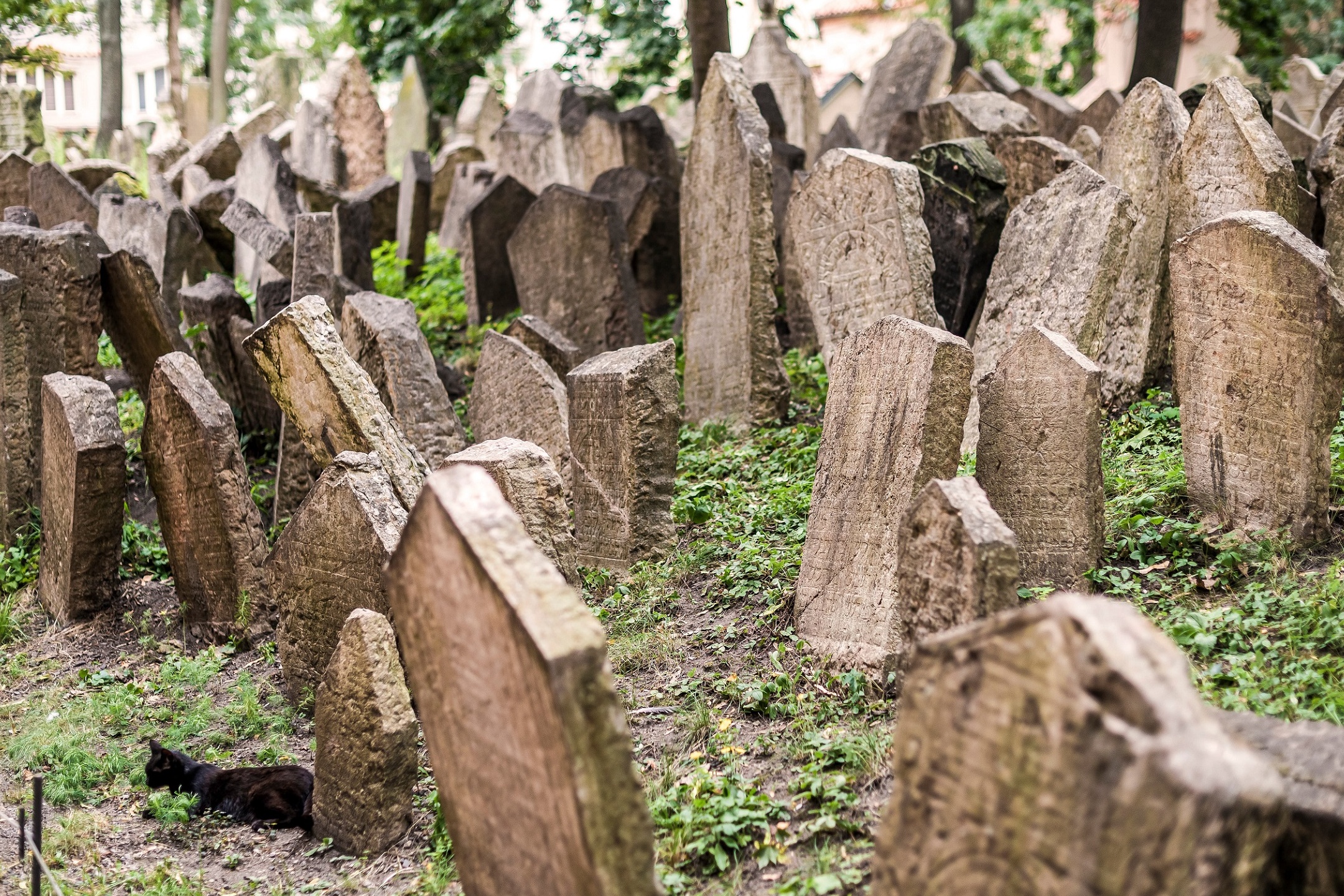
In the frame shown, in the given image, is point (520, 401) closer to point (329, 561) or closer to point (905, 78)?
point (329, 561)

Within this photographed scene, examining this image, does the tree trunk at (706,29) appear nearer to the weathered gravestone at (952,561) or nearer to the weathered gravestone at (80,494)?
the weathered gravestone at (80,494)

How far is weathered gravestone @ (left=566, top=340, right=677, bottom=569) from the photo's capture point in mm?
5051

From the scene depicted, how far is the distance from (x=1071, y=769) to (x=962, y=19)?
50.2 ft

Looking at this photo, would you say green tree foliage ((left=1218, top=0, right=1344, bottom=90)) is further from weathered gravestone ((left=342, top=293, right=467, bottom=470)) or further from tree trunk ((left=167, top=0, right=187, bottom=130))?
tree trunk ((left=167, top=0, right=187, bottom=130))

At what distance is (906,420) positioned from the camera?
13.2 feet

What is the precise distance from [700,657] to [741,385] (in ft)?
7.62

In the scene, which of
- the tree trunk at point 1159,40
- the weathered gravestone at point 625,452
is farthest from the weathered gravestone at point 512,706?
the tree trunk at point 1159,40

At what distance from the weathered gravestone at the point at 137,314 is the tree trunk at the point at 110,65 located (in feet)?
47.3

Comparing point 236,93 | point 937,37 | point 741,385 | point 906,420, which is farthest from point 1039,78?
point 236,93

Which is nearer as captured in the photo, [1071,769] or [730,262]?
[1071,769]

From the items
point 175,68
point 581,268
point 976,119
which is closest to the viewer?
point 581,268

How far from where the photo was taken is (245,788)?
3.83 m

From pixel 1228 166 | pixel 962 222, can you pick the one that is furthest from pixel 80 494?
pixel 1228 166

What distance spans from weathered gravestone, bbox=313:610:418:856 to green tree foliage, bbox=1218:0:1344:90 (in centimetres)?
1290
